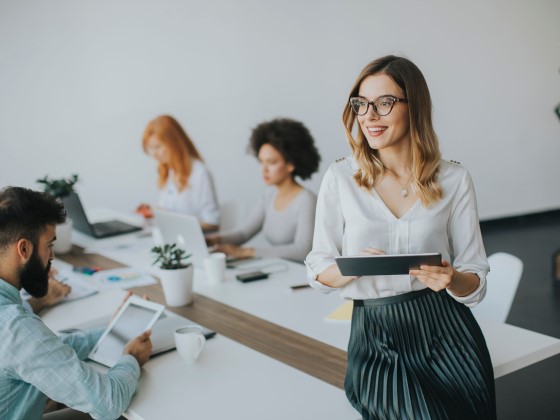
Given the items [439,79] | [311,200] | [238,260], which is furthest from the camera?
[439,79]

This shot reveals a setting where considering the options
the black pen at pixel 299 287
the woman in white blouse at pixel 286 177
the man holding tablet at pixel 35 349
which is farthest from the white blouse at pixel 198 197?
the man holding tablet at pixel 35 349

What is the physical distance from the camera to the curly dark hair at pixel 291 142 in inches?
140

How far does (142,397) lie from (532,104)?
20.4 feet

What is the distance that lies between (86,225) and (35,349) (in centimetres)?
222

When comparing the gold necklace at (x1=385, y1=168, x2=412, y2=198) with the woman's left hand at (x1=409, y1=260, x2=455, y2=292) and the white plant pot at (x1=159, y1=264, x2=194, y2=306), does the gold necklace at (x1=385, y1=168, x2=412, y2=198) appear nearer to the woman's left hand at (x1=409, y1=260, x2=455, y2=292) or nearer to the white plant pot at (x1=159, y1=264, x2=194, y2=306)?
the woman's left hand at (x1=409, y1=260, x2=455, y2=292)

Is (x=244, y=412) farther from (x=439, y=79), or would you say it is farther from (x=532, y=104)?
(x=532, y=104)

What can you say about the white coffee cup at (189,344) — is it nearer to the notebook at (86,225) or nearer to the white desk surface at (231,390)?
the white desk surface at (231,390)

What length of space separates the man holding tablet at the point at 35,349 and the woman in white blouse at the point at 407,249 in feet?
2.04

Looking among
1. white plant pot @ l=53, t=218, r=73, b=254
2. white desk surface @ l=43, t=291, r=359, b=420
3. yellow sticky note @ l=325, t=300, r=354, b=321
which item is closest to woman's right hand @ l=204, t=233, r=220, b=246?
white plant pot @ l=53, t=218, r=73, b=254

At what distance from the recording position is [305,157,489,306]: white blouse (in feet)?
5.76

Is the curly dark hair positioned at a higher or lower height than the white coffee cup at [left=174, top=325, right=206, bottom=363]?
higher

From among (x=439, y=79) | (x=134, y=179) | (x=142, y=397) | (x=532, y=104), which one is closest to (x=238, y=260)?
(x=142, y=397)

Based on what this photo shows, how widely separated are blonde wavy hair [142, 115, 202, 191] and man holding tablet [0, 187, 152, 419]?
7.84ft

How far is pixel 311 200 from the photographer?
3.52 metres
